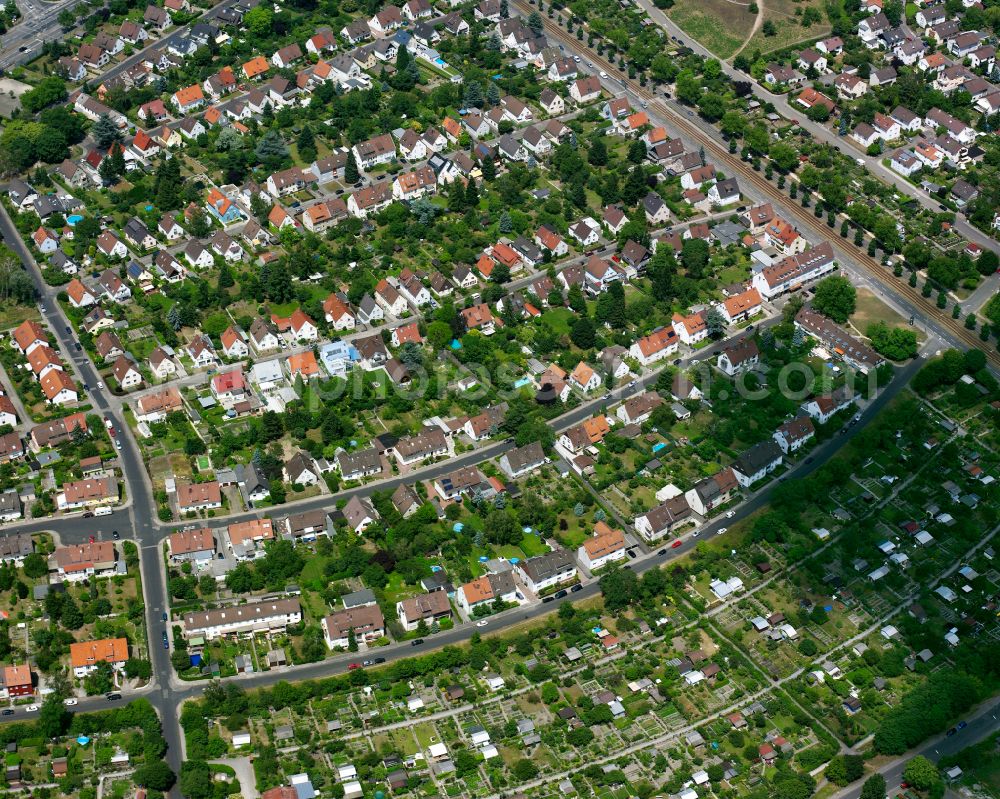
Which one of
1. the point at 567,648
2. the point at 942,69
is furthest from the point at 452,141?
the point at 567,648

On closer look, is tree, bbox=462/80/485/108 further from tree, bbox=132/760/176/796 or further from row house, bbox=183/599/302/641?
tree, bbox=132/760/176/796

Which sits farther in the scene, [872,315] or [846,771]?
[872,315]

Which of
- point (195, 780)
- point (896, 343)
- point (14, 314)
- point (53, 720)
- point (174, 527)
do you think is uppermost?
Result: point (14, 314)

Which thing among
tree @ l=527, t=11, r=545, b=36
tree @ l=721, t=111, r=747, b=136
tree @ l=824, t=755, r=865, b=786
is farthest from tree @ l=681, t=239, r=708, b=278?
tree @ l=824, t=755, r=865, b=786

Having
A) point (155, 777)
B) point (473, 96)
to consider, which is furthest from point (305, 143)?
point (155, 777)

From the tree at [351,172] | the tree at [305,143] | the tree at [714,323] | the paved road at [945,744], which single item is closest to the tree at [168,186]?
the tree at [305,143]

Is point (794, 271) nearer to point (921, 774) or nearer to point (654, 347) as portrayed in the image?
point (654, 347)

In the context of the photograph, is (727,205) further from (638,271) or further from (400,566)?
(400,566)

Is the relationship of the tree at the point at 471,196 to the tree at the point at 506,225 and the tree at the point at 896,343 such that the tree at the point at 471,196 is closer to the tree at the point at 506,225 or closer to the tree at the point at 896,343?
the tree at the point at 506,225
